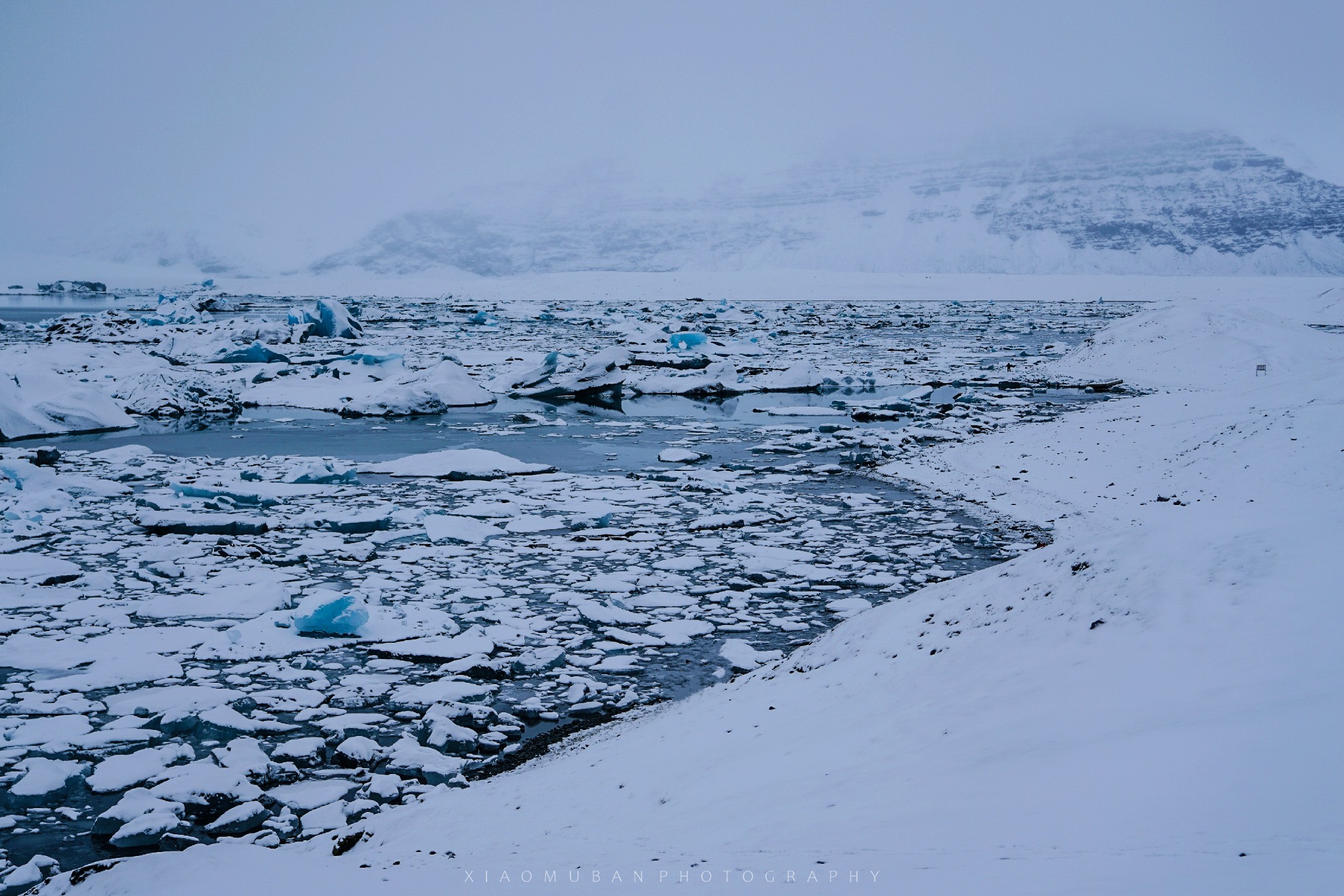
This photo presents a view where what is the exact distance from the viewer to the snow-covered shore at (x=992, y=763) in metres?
2.02

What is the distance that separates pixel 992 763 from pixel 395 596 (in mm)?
4436

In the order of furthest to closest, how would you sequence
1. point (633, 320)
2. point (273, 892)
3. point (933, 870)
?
1. point (633, 320)
2. point (273, 892)
3. point (933, 870)

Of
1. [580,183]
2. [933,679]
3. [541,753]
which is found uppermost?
[580,183]

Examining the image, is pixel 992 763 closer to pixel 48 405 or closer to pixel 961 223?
pixel 48 405

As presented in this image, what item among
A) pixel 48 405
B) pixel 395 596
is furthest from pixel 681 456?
pixel 48 405

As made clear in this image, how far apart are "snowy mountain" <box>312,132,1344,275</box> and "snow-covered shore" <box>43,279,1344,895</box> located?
11587 centimetres

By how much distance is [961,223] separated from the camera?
128 metres

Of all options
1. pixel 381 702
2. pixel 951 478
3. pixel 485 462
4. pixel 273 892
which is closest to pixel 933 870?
pixel 273 892

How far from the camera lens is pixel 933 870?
2127 millimetres

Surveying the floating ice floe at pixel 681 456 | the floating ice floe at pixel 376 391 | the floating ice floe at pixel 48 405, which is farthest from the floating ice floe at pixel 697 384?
the floating ice floe at pixel 48 405

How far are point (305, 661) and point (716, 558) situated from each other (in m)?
3.02

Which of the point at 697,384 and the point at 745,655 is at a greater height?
the point at 697,384

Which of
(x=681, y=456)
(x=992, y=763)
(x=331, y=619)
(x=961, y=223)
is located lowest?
(x=331, y=619)

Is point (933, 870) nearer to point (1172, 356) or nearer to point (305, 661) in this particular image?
point (305, 661)
